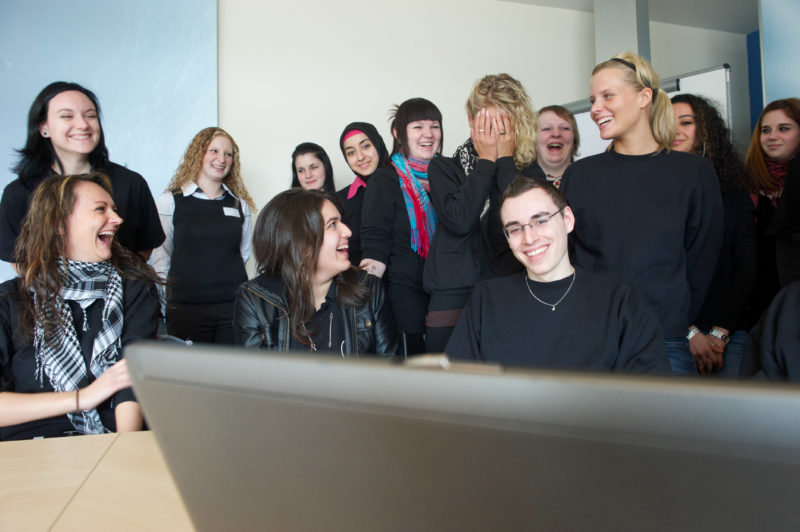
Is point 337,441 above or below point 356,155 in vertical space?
below

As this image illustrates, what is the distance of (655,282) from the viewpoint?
5.67ft

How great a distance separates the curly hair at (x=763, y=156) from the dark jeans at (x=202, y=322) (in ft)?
7.71

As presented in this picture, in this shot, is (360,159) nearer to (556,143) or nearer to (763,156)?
(556,143)

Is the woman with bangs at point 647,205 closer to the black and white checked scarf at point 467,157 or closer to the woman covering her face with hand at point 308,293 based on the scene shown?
the black and white checked scarf at point 467,157

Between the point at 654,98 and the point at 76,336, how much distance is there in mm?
1782

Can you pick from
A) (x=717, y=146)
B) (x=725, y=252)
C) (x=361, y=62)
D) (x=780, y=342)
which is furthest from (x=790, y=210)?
(x=361, y=62)

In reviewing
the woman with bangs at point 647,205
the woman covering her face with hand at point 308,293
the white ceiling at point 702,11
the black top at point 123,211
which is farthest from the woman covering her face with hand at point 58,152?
the white ceiling at point 702,11

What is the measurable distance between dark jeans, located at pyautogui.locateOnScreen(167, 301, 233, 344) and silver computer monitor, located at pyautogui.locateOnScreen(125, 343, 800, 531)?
227cm

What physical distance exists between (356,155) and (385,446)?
2773 mm

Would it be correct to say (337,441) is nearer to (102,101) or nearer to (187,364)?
(187,364)

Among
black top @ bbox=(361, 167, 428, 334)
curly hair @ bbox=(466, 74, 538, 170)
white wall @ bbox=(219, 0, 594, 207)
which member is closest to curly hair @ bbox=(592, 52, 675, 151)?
curly hair @ bbox=(466, 74, 538, 170)

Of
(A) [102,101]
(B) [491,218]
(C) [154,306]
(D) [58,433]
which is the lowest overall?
(D) [58,433]

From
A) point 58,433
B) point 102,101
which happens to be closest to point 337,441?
point 58,433

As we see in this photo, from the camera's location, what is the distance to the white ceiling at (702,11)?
4.93 metres
